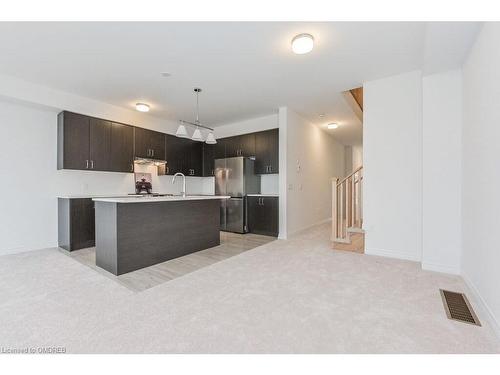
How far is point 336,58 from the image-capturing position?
294 centimetres

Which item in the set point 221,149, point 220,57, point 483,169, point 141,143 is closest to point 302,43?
point 220,57

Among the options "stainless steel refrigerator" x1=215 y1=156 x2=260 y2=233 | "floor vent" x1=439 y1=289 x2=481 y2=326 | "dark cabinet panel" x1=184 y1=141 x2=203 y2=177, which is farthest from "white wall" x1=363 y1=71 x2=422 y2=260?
"dark cabinet panel" x1=184 y1=141 x2=203 y2=177

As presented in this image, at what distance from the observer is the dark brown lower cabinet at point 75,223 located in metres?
3.85

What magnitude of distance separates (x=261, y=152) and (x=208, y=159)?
5.55 ft

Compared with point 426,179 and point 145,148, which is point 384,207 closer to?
point 426,179

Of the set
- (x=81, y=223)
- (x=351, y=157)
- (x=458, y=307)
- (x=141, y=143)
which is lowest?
(x=458, y=307)

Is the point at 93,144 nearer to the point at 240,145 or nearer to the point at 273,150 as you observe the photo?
the point at 240,145

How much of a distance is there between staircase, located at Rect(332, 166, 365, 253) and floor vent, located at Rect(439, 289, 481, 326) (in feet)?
5.64

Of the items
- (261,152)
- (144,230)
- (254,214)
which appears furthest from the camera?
(261,152)

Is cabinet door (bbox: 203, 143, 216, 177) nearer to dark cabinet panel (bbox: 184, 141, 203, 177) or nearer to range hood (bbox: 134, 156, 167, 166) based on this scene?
dark cabinet panel (bbox: 184, 141, 203, 177)

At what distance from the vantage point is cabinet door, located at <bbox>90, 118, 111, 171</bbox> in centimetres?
425

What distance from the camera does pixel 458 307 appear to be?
6.54ft
